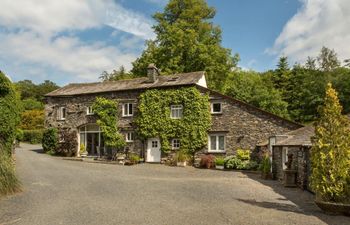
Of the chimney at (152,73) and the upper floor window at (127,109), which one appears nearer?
the upper floor window at (127,109)

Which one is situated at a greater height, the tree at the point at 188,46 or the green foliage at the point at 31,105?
the tree at the point at 188,46

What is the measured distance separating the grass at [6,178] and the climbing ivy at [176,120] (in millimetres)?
15133

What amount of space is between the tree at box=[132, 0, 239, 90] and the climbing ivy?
965 centimetres

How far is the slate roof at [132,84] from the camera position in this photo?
27.3m

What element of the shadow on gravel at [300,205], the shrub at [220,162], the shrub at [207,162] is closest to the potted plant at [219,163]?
the shrub at [220,162]

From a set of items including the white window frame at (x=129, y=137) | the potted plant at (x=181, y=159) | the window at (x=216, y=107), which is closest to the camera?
the potted plant at (x=181, y=159)

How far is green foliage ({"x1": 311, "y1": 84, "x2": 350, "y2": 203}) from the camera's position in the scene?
992 centimetres

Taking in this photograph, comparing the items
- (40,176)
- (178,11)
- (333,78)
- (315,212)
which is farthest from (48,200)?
(333,78)

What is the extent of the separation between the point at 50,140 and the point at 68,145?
2.63m

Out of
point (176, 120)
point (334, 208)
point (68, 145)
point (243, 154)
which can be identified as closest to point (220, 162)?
point (243, 154)

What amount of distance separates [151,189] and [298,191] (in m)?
6.32

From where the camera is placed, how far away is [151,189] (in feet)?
45.4

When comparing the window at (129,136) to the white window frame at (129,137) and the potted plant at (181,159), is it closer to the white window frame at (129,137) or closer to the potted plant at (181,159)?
the white window frame at (129,137)

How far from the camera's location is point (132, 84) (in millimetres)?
29844
